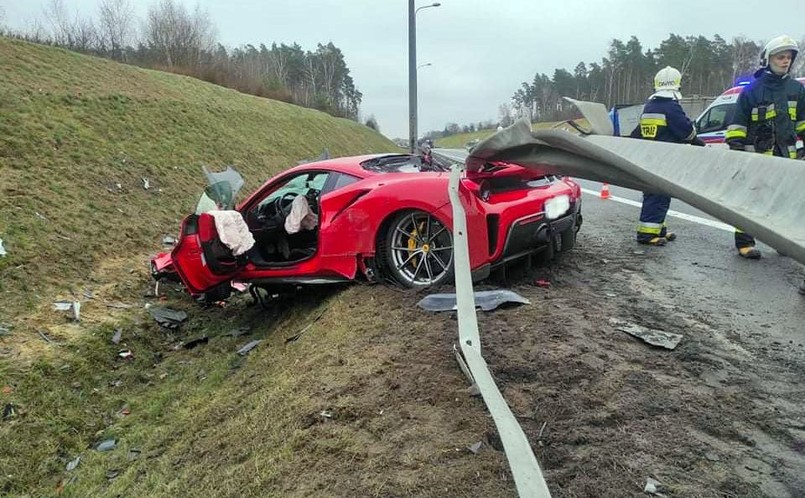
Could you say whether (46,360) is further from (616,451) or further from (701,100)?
(701,100)

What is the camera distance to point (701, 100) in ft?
79.7

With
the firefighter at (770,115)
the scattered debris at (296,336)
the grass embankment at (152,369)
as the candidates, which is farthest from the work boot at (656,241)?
the scattered debris at (296,336)

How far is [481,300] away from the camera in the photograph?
4.07 meters

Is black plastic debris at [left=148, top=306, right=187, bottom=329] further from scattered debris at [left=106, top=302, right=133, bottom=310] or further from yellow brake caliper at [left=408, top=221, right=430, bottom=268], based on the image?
yellow brake caliper at [left=408, top=221, right=430, bottom=268]

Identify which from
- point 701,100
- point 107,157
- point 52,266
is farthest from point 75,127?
point 701,100

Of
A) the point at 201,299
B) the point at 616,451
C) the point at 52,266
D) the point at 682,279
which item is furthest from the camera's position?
the point at 201,299

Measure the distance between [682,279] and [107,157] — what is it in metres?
9.23

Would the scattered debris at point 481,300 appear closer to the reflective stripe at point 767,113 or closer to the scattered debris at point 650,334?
the scattered debris at point 650,334

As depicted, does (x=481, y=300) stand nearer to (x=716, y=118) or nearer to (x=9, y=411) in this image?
(x=9, y=411)

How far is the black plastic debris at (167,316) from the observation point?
20.8 ft

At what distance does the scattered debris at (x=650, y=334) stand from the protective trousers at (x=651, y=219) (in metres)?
2.65

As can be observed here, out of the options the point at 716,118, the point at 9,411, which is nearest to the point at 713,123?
the point at 716,118

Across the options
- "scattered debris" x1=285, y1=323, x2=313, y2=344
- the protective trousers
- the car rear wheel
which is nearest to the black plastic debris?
"scattered debris" x1=285, y1=323, x2=313, y2=344

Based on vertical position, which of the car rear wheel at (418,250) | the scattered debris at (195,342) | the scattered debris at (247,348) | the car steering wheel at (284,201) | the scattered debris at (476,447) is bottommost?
the scattered debris at (195,342)
